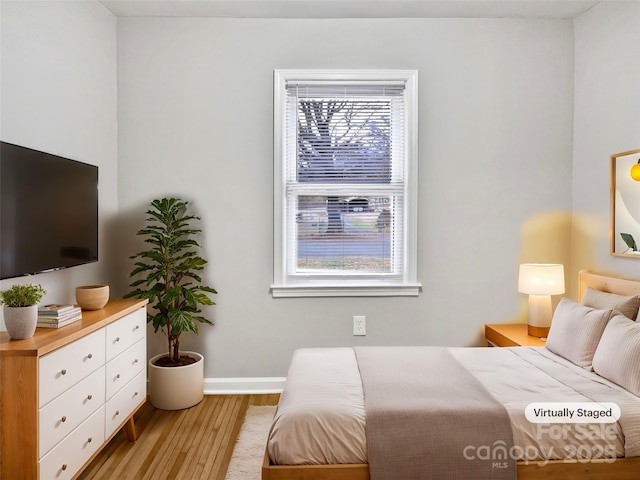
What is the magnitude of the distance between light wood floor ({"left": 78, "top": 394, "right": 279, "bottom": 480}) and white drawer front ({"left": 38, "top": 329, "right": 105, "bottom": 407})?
60 cm

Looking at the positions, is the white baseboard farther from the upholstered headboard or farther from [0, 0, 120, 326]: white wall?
the upholstered headboard

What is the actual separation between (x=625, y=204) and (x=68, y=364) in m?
3.32

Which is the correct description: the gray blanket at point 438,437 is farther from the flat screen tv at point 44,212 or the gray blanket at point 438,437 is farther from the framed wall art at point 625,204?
the flat screen tv at point 44,212

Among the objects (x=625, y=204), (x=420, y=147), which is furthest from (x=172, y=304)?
(x=625, y=204)

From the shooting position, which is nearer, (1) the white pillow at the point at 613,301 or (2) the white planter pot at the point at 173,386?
(1) the white pillow at the point at 613,301

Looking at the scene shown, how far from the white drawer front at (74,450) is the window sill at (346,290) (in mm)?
1472

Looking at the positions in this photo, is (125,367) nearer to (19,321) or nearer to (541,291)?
(19,321)

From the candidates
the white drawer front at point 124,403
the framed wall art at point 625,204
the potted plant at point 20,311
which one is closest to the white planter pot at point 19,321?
the potted plant at point 20,311

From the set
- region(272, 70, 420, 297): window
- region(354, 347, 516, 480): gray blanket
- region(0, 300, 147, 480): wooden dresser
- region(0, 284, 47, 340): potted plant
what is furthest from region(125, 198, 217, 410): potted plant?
region(354, 347, 516, 480): gray blanket

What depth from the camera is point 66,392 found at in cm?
193

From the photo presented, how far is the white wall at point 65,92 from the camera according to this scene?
7.25ft

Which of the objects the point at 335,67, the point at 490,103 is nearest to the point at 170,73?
the point at 335,67

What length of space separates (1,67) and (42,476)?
1889 mm

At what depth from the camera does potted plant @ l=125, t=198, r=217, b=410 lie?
2.98 m
